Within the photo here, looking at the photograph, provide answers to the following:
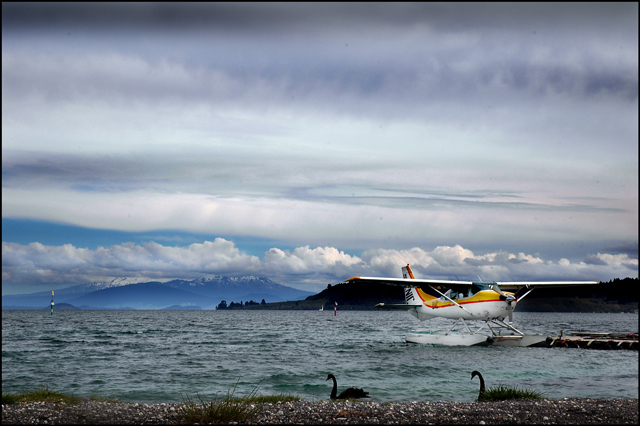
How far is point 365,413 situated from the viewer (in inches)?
348

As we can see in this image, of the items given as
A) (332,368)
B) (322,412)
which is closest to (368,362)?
(332,368)

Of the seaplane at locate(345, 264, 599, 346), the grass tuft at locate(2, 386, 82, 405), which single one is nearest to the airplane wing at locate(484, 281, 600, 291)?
the seaplane at locate(345, 264, 599, 346)

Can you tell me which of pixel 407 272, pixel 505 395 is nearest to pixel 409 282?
pixel 407 272

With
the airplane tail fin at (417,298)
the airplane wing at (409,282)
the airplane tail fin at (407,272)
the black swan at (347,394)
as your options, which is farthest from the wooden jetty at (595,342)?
the black swan at (347,394)

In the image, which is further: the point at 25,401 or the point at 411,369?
the point at 411,369

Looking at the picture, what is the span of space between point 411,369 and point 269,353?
31.3 ft

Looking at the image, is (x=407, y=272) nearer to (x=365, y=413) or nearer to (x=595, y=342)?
(x=595, y=342)

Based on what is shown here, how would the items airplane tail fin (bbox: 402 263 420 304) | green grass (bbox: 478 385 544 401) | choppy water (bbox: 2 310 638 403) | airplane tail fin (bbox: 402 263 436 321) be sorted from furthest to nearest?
airplane tail fin (bbox: 402 263 420 304) < airplane tail fin (bbox: 402 263 436 321) < choppy water (bbox: 2 310 638 403) < green grass (bbox: 478 385 544 401)

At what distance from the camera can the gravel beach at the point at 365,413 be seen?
323 inches

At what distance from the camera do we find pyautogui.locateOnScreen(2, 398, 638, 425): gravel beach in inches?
323

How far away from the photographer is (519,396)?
11.1 metres

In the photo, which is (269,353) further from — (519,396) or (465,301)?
(519,396)

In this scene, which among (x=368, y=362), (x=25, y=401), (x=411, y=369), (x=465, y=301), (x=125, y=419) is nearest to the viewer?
(x=125, y=419)

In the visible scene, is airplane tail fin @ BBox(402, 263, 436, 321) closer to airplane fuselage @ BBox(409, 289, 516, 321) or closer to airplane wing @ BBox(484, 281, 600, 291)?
airplane fuselage @ BBox(409, 289, 516, 321)
